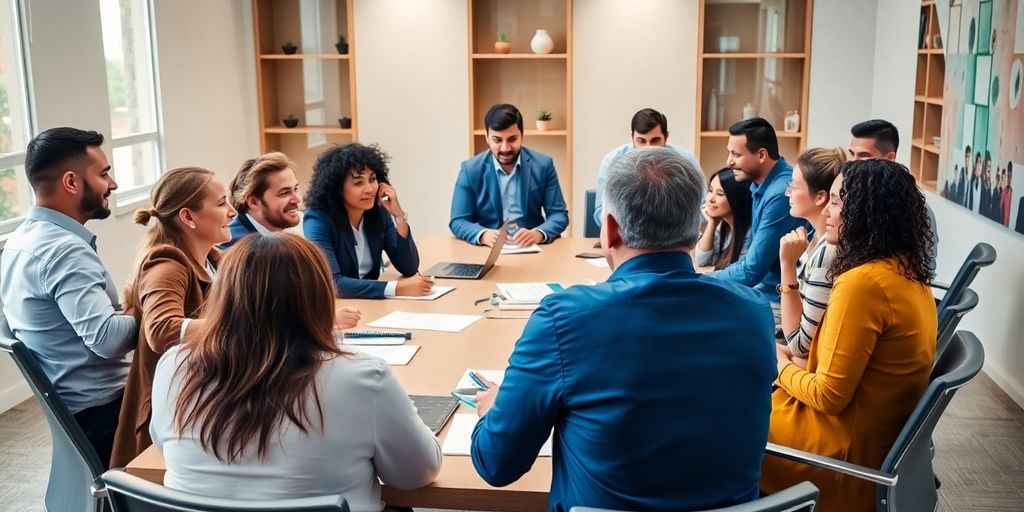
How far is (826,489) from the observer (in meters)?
2.22

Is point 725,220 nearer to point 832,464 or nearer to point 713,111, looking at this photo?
point 832,464

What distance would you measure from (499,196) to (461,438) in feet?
9.79

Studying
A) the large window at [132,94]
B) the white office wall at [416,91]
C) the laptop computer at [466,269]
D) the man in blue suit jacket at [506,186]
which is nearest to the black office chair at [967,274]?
the laptop computer at [466,269]

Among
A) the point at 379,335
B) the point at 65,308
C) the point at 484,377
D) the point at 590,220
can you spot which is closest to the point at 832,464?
the point at 484,377

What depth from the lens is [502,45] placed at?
6.70 metres

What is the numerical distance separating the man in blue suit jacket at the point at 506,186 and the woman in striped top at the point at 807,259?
185cm

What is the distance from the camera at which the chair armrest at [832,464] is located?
79.9 inches

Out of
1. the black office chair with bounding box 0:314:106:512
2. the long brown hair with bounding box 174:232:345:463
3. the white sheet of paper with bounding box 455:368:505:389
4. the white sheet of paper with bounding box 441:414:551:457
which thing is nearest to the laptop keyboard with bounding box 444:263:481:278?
the white sheet of paper with bounding box 455:368:505:389

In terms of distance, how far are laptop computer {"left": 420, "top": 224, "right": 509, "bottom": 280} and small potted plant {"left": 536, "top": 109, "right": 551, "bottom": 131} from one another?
113 inches

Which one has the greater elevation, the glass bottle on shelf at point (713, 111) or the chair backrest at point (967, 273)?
the glass bottle on shelf at point (713, 111)

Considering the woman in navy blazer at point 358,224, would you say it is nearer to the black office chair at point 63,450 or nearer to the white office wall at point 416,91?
the black office chair at point 63,450

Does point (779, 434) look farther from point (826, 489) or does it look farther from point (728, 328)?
point (728, 328)

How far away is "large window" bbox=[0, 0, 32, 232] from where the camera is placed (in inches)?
175

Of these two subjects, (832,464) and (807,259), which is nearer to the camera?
(832,464)
